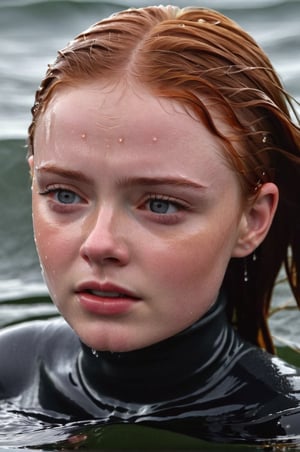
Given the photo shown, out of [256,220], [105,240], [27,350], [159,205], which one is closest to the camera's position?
[105,240]

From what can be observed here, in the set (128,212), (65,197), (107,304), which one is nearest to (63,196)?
(65,197)

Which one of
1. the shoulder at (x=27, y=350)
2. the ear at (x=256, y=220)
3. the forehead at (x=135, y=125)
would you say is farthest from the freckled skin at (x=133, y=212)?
the shoulder at (x=27, y=350)

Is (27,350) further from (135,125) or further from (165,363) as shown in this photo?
(135,125)

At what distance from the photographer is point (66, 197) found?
10.4 ft

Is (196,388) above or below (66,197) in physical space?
below

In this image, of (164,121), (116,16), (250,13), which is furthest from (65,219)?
(250,13)

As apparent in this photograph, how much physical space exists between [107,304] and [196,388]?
0.46 meters

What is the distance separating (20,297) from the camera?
5.37 metres

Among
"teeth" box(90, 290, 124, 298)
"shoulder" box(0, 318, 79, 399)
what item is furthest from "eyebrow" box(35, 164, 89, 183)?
"shoulder" box(0, 318, 79, 399)

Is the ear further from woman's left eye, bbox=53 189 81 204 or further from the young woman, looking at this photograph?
woman's left eye, bbox=53 189 81 204

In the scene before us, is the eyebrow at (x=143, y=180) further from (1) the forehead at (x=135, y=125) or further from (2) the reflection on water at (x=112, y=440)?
(2) the reflection on water at (x=112, y=440)

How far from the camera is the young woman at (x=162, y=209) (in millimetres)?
3082

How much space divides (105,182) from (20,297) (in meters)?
2.36

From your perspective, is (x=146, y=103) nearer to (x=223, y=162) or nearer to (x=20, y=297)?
(x=223, y=162)
